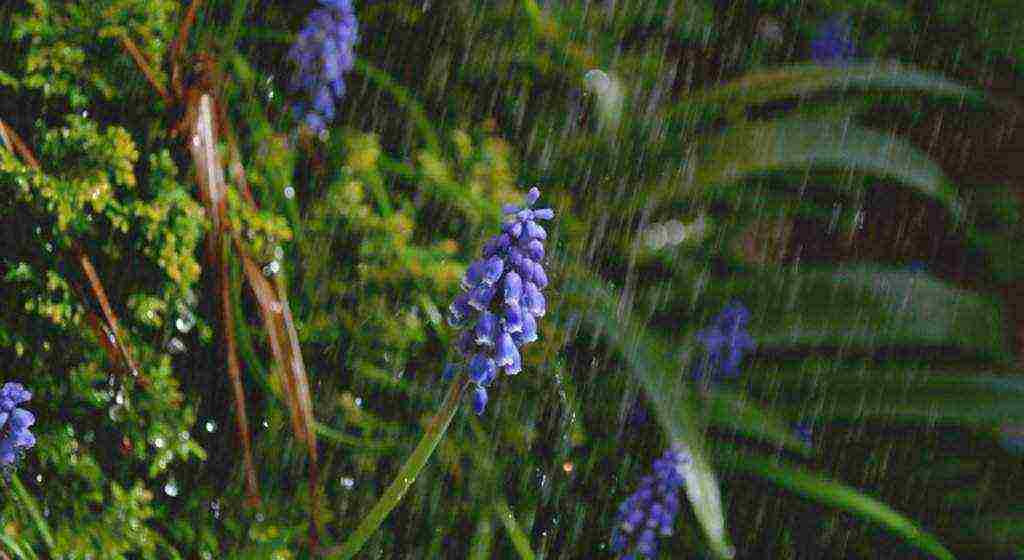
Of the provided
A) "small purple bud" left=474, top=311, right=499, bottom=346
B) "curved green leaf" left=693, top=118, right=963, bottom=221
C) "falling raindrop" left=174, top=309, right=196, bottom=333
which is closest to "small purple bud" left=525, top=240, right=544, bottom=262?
"small purple bud" left=474, top=311, right=499, bottom=346

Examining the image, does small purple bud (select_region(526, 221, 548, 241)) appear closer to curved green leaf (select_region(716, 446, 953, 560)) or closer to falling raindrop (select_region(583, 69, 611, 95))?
curved green leaf (select_region(716, 446, 953, 560))

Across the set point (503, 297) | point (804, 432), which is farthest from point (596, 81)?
point (503, 297)

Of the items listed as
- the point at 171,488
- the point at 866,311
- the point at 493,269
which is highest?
the point at 866,311

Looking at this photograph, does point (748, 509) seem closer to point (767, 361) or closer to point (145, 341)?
point (767, 361)

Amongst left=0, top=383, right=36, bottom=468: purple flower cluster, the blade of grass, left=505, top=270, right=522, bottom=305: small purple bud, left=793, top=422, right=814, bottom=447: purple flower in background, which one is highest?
left=793, top=422, right=814, bottom=447: purple flower in background

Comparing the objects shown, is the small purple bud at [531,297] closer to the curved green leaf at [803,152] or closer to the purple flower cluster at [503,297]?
the purple flower cluster at [503,297]

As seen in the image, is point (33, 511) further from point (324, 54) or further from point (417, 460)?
point (324, 54)
